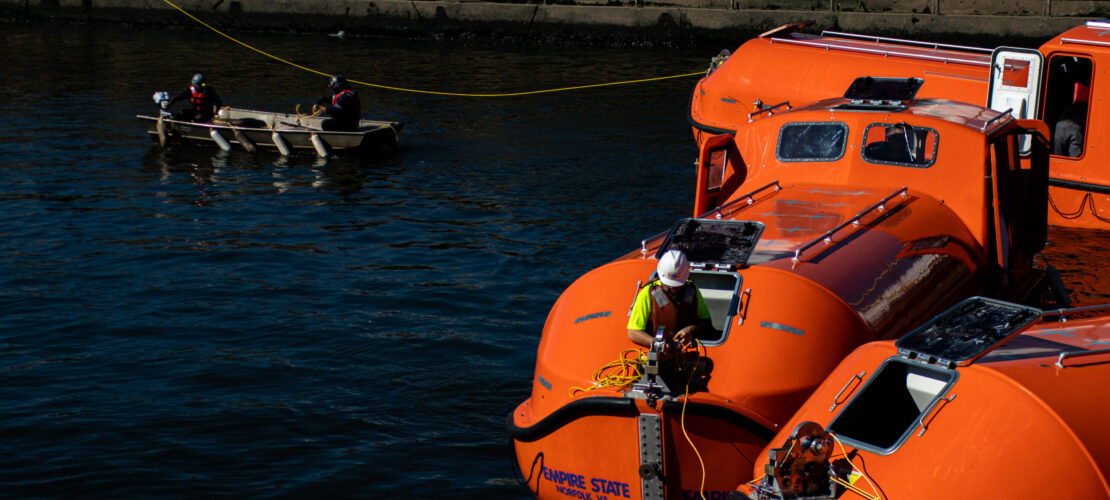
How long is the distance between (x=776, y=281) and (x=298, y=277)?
31.1 ft

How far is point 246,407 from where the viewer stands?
39.3ft

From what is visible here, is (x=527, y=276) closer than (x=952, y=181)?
No

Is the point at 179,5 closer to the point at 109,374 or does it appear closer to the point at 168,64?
the point at 168,64

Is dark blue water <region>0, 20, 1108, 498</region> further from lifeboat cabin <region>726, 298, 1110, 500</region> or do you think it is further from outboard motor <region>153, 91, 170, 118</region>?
lifeboat cabin <region>726, 298, 1110, 500</region>

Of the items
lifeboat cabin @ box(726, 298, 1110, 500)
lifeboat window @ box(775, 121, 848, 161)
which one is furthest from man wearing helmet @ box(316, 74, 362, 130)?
lifeboat cabin @ box(726, 298, 1110, 500)

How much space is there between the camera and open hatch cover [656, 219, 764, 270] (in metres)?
8.84

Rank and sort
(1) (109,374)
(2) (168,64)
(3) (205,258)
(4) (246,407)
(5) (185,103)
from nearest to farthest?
(4) (246,407) → (1) (109,374) → (3) (205,258) → (5) (185,103) → (2) (168,64)

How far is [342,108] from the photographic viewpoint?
23.6 m

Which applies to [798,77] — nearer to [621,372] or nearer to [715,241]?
[715,241]

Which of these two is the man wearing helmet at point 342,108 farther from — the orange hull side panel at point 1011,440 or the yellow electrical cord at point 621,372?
the orange hull side panel at point 1011,440

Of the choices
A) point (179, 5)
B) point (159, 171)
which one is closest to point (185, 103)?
point (159, 171)

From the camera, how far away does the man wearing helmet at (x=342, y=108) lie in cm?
2353

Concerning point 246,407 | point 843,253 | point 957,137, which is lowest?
point 246,407

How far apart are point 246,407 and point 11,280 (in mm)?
6187
